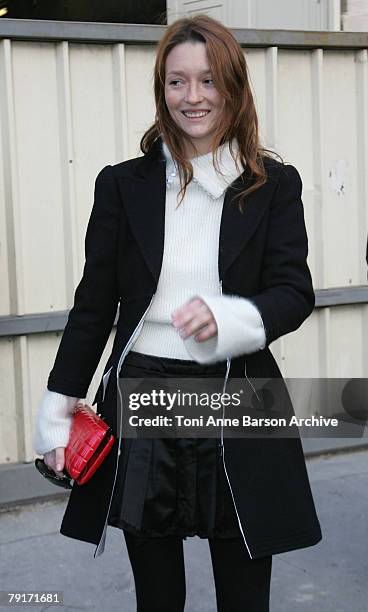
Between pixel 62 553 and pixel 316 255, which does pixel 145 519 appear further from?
pixel 316 255

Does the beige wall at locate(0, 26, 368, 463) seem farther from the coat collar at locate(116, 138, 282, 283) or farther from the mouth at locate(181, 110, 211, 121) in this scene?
the mouth at locate(181, 110, 211, 121)

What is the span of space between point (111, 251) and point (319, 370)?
2.90 metres

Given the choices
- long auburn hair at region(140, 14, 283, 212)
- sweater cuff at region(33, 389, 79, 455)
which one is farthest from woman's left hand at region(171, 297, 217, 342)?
sweater cuff at region(33, 389, 79, 455)

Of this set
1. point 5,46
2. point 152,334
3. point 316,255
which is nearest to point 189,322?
point 152,334

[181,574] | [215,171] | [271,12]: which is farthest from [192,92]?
[271,12]

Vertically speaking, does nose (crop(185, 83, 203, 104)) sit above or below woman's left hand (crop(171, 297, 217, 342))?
above

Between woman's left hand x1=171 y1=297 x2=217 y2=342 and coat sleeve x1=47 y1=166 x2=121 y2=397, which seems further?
coat sleeve x1=47 y1=166 x2=121 y2=397

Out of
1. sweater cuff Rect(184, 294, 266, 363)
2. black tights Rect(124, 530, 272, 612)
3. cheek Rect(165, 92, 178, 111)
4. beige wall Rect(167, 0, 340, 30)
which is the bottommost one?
black tights Rect(124, 530, 272, 612)

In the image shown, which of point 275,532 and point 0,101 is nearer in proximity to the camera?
point 275,532

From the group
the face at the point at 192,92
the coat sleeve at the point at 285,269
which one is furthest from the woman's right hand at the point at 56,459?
the face at the point at 192,92

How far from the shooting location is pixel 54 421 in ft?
7.97

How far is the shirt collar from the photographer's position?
7.70ft

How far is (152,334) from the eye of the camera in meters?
2.36

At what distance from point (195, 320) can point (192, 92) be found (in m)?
0.58
